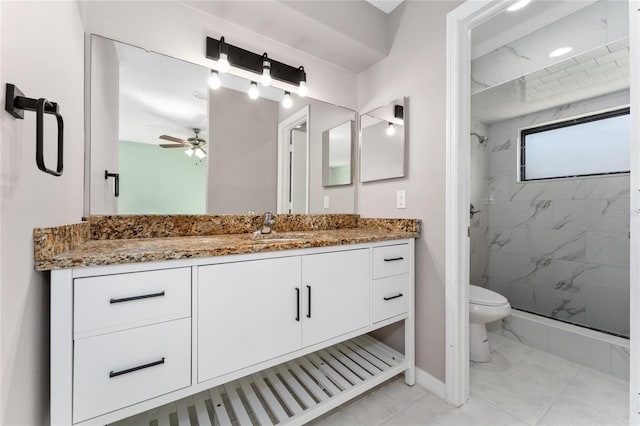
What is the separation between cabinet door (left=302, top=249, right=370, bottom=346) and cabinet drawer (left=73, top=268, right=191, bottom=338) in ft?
1.67

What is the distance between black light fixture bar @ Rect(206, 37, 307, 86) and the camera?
148 centimetres

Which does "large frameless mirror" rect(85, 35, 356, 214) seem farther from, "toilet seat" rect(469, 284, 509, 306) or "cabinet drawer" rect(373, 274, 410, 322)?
"toilet seat" rect(469, 284, 509, 306)

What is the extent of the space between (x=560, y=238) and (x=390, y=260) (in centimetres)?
218

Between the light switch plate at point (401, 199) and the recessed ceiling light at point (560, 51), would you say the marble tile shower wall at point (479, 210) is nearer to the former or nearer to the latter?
the recessed ceiling light at point (560, 51)

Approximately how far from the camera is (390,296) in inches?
59.4

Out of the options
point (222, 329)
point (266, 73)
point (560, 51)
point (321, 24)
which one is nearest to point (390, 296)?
point (222, 329)

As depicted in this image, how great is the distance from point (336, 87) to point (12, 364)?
6.93ft

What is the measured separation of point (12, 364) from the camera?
0.60 meters

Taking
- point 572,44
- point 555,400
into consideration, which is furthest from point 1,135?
point 572,44

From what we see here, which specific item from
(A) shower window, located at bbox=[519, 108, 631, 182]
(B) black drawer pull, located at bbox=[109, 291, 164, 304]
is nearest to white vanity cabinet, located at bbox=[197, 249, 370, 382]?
(B) black drawer pull, located at bbox=[109, 291, 164, 304]

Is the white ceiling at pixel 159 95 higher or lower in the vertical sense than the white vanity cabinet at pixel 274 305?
higher

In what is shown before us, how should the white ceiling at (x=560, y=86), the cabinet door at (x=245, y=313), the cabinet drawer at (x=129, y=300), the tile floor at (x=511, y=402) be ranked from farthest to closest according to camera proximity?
1. the white ceiling at (x=560, y=86)
2. the tile floor at (x=511, y=402)
3. the cabinet door at (x=245, y=313)
4. the cabinet drawer at (x=129, y=300)

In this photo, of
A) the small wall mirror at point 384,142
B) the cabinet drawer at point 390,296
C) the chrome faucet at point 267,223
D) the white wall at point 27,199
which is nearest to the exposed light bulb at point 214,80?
the white wall at point 27,199

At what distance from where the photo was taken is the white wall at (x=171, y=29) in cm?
123
